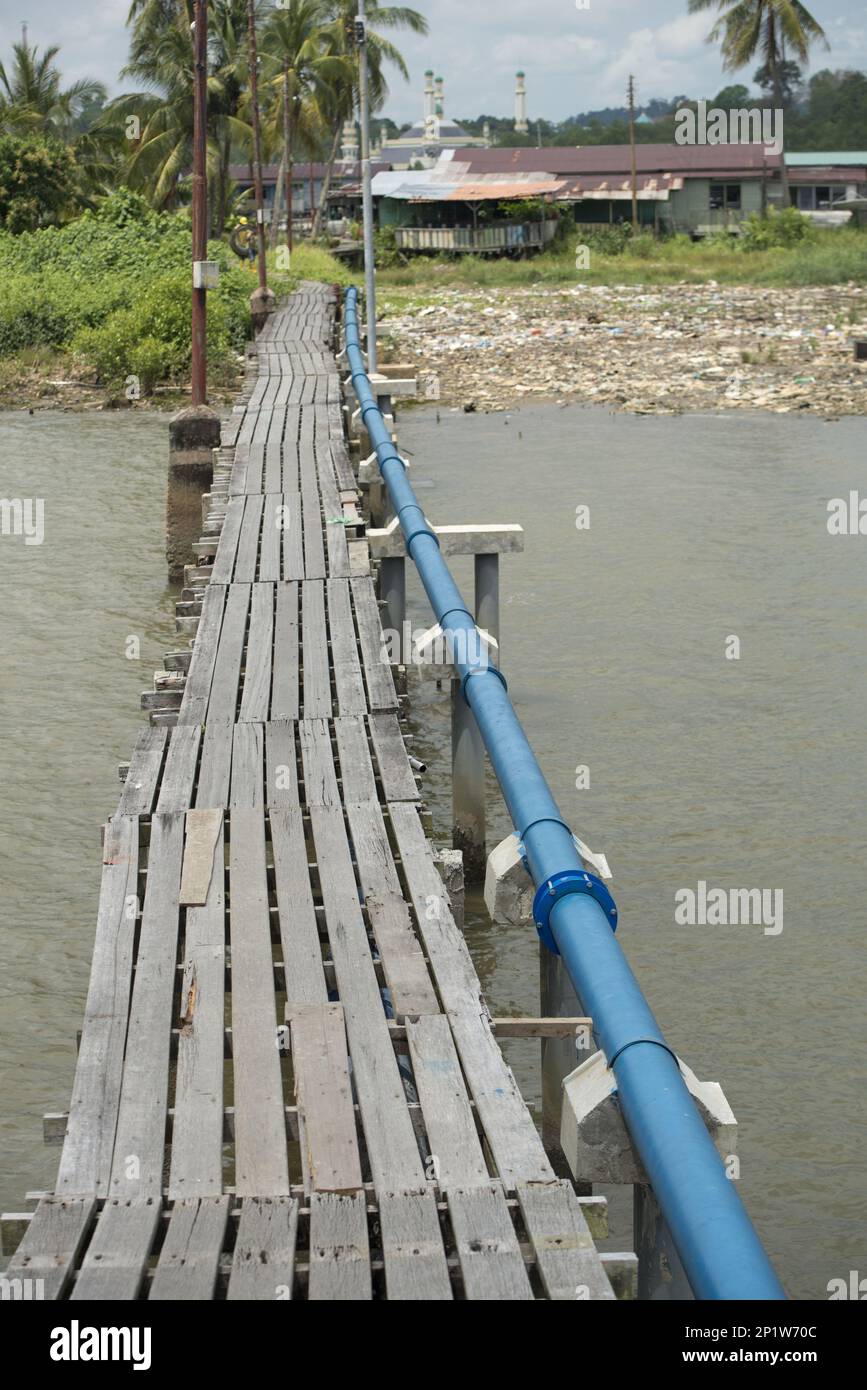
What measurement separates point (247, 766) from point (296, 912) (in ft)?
5.03

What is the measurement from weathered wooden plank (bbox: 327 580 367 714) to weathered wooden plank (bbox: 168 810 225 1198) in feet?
6.43

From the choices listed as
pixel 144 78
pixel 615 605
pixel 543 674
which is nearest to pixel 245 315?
pixel 615 605

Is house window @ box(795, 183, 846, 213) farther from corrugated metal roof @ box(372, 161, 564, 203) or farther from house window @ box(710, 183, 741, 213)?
corrugated metal roof @ box(372, 161, 564, 203)

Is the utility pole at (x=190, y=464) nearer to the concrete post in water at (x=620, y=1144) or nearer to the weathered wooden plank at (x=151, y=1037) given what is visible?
the weathered wooden plank at (x=151, y=1037)

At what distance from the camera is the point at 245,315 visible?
28516 mm

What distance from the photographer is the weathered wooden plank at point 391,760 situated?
252 inches

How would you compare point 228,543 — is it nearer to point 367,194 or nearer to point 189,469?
point 189,469

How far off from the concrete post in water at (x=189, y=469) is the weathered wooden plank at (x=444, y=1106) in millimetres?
10237

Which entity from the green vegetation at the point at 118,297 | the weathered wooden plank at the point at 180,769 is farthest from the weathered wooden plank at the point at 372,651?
the green vegetation at the point at 118,297

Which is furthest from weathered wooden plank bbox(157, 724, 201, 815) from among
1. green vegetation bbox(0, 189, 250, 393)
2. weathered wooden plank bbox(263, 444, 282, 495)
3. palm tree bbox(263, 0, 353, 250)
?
palm tree bbox(263, 0, 353, 250)

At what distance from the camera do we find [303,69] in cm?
5162

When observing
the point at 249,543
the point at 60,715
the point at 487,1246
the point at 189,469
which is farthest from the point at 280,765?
the point at 189,469
